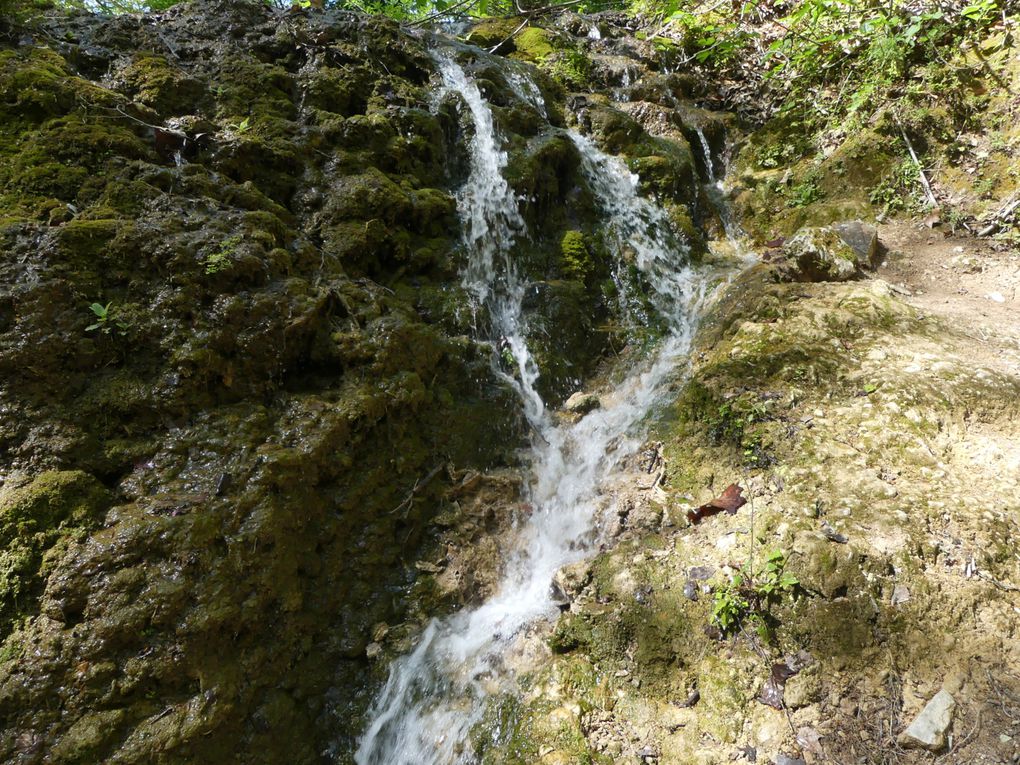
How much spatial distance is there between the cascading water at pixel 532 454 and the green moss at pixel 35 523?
6.88ft

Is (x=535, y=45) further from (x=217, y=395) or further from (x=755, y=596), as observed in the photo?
(x=755, y=596)

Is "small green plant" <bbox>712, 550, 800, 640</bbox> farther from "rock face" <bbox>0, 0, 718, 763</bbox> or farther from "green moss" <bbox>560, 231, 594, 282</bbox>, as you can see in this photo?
"green moss" <bbox>560, 231, 594, 282</bbox>

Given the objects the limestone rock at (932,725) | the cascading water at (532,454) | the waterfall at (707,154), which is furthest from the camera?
the waterfall at (707,154)

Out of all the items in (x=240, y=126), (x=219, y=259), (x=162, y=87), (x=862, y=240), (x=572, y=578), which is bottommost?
(x=572, y=578)

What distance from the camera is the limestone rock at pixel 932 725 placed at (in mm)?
2326

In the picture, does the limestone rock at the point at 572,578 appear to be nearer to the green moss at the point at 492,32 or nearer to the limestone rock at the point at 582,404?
the limestone rock at the point at 582,404

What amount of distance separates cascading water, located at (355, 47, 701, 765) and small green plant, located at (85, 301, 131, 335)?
3032mm

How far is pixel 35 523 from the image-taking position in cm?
277

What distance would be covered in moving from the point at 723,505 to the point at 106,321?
4542mm

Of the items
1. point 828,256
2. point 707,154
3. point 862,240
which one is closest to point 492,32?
point 707,154

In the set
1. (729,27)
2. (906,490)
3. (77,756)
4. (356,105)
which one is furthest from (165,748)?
(729,27)

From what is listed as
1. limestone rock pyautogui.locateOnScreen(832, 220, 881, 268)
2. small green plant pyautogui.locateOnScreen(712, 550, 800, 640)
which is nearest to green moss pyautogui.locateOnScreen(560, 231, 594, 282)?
limestone rock pyautogui.locateOnScreen(832, 220, 881, 268)

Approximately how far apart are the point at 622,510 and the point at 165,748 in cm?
323

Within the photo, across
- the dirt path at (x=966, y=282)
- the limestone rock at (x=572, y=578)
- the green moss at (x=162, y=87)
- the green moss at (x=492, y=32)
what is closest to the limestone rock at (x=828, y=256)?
the dirt path at (x=966, y=282)
